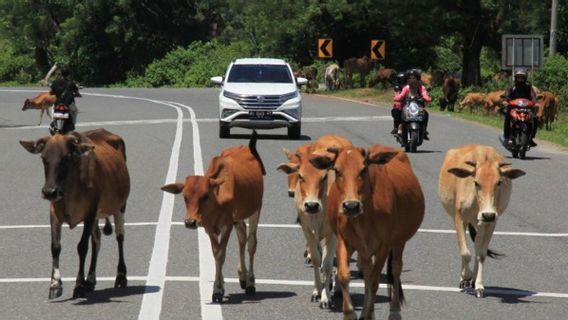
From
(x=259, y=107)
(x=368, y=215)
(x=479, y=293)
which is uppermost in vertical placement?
(x=368, y=215)

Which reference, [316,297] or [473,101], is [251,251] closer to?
[316,297]

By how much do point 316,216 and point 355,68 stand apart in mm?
53949

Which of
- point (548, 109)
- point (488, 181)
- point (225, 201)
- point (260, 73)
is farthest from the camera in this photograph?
point (548, 109)

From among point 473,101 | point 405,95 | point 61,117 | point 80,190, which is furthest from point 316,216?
point 473,101

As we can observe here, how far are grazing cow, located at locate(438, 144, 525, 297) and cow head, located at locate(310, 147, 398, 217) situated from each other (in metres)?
2.24

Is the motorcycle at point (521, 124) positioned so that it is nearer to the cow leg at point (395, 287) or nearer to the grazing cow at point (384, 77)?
the cow leg at point (395, 287)

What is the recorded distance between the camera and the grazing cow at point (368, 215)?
9258 mm

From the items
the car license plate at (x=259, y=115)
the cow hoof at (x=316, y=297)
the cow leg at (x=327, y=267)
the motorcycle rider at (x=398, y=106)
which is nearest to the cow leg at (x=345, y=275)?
the cow leg at (x=327, y=267)

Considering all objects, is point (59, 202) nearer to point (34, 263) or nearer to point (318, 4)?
point (34, 263)

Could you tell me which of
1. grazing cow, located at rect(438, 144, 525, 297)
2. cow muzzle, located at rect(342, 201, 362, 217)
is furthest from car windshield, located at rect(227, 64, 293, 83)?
cow muzzle, located at rect(342, 201, 362, 217)

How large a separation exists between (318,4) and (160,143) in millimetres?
40711

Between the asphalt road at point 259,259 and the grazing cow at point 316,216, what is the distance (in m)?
0.21

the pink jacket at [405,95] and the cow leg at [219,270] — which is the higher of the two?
the cow leg at [219,270]

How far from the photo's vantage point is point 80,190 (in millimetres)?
11336
